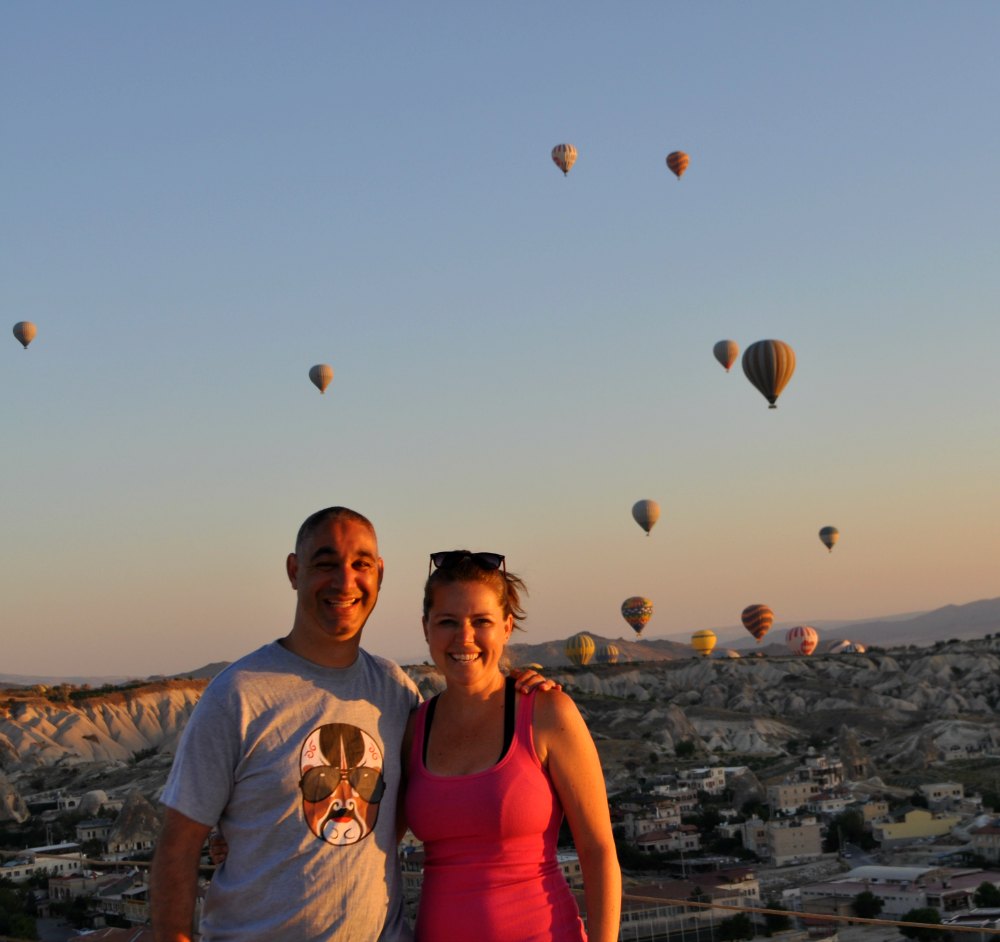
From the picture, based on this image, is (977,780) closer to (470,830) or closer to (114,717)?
(114,717)

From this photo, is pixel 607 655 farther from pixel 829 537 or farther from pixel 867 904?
pixel 867 904

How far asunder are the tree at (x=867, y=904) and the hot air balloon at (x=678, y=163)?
22.0m

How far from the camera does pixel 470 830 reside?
2.30 m

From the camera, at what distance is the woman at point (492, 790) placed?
230 centimetres

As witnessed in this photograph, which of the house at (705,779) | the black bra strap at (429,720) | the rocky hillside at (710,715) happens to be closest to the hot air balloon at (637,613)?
the rocky hillside at (710,715)

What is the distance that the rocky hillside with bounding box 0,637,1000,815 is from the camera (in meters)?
50.2

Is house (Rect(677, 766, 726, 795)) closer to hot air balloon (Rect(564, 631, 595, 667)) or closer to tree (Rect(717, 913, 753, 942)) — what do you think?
hot air balloon (Rect(564, 631, 595, 667))

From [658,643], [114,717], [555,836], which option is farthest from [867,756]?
[658,643]

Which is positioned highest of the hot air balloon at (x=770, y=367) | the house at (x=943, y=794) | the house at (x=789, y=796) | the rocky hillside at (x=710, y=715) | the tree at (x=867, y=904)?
the hot air balloon at (x=770, y=367)

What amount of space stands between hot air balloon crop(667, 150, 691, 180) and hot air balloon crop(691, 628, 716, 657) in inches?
1879

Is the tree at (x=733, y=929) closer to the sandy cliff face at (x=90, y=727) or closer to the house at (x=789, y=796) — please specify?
the house at (x=789, y=796)

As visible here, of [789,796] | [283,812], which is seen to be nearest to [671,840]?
[789,796]

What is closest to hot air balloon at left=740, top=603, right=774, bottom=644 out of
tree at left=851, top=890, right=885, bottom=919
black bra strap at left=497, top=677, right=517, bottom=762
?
tree at left=851, top=890, right=885, bottom=919

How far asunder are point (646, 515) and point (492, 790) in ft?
170
